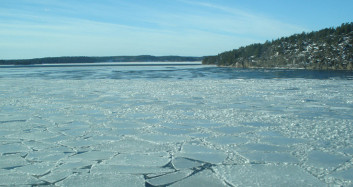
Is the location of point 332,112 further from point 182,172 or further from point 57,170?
point 57,170

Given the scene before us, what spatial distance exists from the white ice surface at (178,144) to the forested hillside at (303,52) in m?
23.8

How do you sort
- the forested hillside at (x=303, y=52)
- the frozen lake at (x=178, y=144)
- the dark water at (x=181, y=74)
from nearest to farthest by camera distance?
the frozen lake at (x=178, y=144), the dark water at (x=181, y=74), the forested hillside at (x=303, y=52)

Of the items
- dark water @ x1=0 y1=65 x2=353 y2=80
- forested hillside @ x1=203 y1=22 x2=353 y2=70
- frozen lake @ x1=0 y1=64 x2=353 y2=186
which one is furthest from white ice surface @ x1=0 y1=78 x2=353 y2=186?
forested hillside @ x1=203 y1=22 x2=353 y2=70

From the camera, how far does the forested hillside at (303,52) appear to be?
91.0 ft

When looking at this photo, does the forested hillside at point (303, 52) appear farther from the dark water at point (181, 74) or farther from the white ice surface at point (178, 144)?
the white ice surface at point (178, 144)

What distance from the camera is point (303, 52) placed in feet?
106

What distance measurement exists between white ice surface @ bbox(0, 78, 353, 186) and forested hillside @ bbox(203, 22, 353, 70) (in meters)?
23.8

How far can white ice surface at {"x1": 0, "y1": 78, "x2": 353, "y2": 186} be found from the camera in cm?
284

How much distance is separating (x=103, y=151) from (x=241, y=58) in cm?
3914

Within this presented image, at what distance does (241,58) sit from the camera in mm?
41125

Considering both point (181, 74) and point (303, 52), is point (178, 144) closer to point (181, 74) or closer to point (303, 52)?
point (181, 74)

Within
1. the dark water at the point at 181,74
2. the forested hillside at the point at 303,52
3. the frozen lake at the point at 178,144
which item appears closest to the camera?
the frozen lake at the point at 178,144

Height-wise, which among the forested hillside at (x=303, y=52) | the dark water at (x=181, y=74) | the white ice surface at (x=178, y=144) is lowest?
the white ice surface at (x=178, y=144)

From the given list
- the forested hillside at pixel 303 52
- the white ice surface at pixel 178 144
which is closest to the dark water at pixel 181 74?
the forested hillside at pixel 303 52
